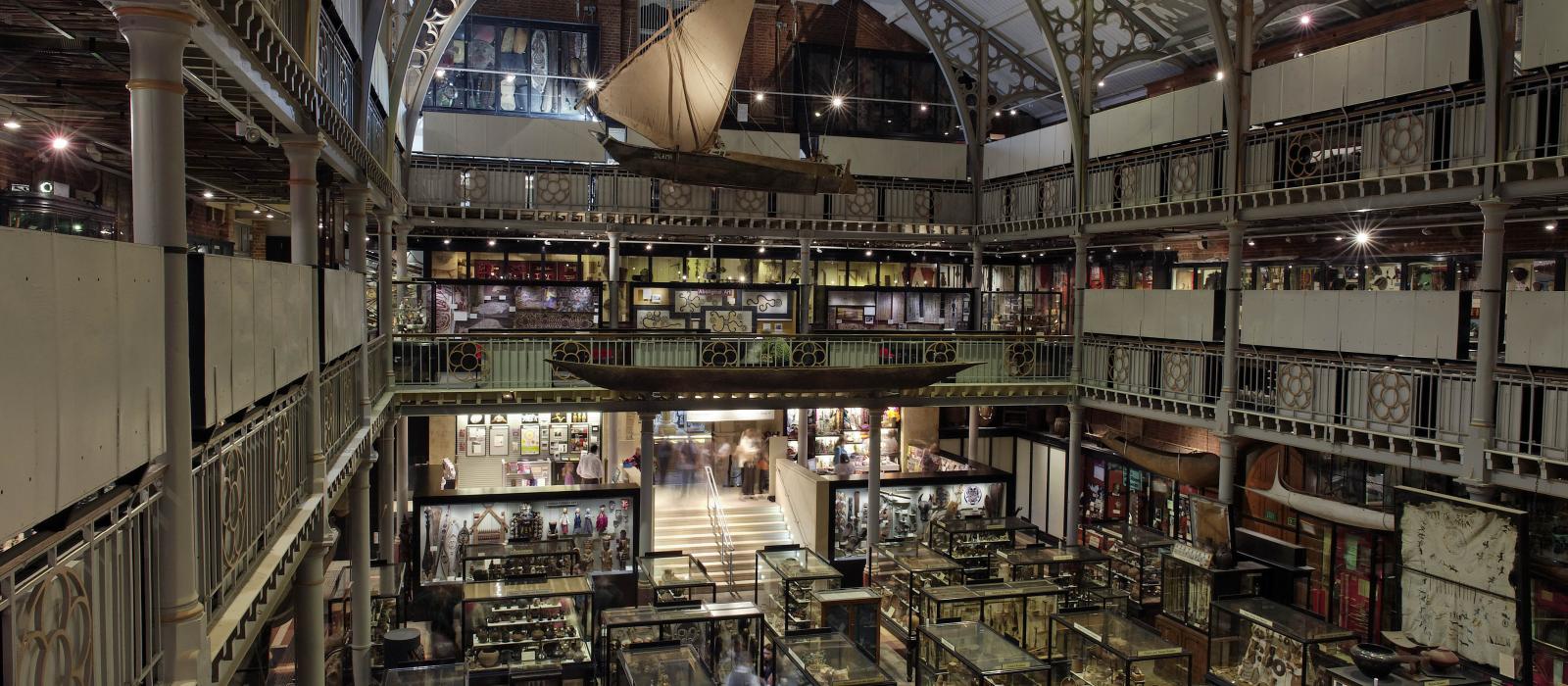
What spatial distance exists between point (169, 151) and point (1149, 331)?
1694 cm

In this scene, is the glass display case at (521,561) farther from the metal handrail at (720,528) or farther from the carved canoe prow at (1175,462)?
the carved canoe prow at (1175,462)

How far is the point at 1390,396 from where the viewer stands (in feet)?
43.3

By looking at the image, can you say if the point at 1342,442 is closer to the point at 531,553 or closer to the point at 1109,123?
the point at 1109,123

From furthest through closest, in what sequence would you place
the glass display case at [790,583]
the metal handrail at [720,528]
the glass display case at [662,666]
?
the metal handrail at [720,528] < the glass display case at [790,583] < the glass display case at [662,666]

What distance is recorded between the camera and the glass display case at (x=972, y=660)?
35.9ft

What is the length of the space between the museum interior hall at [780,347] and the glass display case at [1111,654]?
0.23 ft

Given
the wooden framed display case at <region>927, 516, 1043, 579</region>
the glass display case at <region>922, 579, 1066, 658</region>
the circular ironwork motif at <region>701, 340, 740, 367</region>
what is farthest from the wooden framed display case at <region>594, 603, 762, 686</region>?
the circular ironwork motif at <region>701, 340, 740, 367</region>

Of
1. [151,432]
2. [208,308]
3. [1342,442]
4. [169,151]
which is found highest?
[169,151]

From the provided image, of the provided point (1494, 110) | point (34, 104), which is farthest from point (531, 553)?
point (1494, 110)

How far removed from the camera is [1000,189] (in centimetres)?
2252

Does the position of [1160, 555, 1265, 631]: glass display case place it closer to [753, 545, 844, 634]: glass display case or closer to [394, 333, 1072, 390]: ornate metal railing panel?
[753, 545, 844, 634]: glass display case

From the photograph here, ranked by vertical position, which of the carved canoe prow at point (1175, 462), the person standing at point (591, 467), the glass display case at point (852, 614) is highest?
the carved canoe prow at point (1175, 462)

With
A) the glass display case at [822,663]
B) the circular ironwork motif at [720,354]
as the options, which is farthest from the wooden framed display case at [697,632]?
the circular ironwork motif at [720,354]

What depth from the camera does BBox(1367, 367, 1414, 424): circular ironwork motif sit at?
42.4ft
